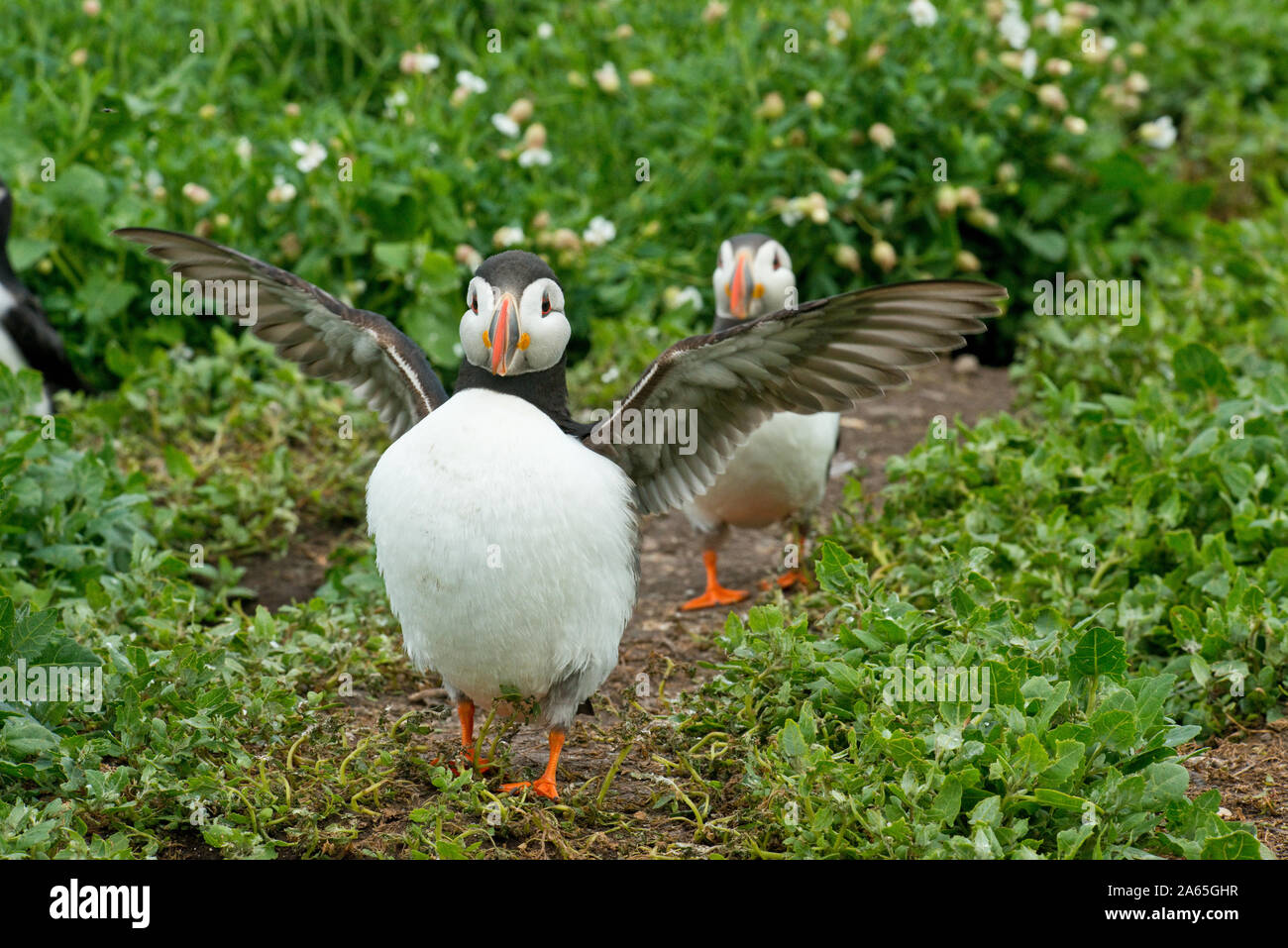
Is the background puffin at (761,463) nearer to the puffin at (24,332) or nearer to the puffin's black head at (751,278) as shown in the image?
the puffin's black head at (751,278)

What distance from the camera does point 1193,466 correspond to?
5.05 m

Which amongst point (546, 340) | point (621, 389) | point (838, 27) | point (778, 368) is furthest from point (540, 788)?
point (838, 27)

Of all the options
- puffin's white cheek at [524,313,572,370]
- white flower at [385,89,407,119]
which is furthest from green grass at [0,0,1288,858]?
puffin's white cheek at [524,313,572,370]

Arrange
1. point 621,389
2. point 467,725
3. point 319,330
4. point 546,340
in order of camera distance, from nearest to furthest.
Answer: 1. point 546,340
2. point 467,725
3. point 319,330
4. point 621,389

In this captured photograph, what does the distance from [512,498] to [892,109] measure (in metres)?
4.86

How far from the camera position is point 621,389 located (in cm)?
670

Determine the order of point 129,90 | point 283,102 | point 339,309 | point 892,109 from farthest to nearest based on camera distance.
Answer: point 283,102
point 129,90
point 892,109
point 339,309

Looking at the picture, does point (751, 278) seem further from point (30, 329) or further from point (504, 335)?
point (30, 329)

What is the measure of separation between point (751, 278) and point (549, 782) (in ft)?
7.95

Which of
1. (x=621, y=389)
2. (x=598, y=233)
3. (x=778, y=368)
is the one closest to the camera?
(x=778, y=368)

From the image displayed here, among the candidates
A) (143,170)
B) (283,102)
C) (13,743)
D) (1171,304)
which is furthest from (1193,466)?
(283,102)

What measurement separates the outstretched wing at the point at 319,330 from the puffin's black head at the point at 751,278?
5.05ft

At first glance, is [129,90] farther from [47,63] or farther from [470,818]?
[470,818]

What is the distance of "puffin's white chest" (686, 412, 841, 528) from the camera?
526 cm
